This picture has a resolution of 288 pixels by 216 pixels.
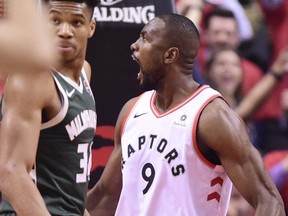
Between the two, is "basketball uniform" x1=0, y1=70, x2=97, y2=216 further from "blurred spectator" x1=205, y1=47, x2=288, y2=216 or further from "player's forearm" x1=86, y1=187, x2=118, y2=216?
"blurred spectator" x1=205, y1=47, x2=288, y2=216

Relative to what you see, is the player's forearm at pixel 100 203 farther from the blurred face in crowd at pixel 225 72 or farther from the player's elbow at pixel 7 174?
the blurred face in crowd at pixel 225 72

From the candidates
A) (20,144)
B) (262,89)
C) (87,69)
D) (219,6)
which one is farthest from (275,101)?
(20,144)

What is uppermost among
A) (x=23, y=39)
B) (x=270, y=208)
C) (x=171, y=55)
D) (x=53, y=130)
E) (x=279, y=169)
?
(x=23, y=39)

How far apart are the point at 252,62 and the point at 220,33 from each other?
1.82ft

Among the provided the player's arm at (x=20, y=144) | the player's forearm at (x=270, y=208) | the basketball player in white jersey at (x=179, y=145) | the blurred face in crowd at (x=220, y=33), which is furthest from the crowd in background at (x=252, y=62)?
the player's arm at (x=20, y=144)

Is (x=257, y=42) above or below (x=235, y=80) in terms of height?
above

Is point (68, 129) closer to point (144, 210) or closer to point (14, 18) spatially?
point (144, 210)

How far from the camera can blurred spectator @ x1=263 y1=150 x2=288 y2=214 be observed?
6.50 m

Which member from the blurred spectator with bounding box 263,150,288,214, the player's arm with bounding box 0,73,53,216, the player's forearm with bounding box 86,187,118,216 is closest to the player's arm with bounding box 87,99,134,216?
the player's forearm with bounding box 86,187,118,216

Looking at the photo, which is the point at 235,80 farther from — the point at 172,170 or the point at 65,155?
the point at 65,155

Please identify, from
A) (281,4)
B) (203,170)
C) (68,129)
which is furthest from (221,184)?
(281,4)

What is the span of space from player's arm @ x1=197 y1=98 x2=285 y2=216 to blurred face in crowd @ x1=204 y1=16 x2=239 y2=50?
10.2 feet

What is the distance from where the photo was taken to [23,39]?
5.20 ft

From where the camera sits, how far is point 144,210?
14.6ft
